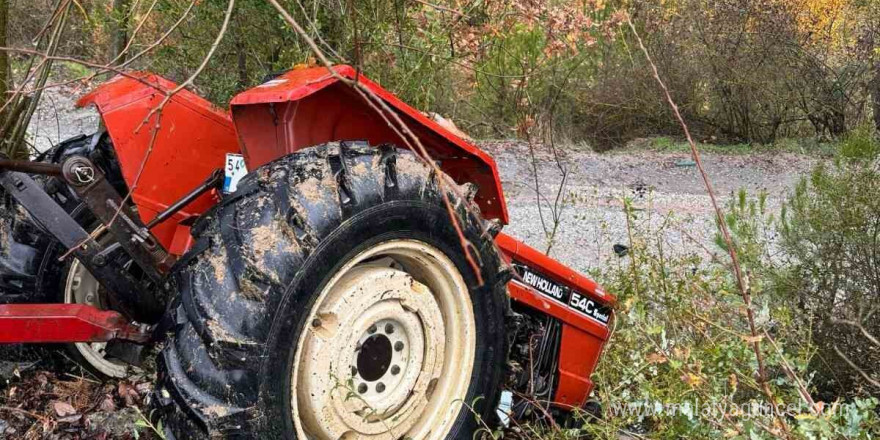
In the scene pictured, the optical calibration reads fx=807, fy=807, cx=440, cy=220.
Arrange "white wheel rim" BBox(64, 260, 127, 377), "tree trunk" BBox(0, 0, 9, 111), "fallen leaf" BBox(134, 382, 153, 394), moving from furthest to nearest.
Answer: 1. "tree trunk" BBox(0, 0, 9, 111)
2. "fallen leaf" BBox(134, 382, 153, 394)
3. "white wheel rim" BBox(64, 260, 127, 377)

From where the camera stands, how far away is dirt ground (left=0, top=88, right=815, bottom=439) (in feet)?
11.0

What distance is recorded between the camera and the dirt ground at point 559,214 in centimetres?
335

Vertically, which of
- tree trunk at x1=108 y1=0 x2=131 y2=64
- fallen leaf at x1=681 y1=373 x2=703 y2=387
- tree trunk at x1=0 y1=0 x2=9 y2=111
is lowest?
fallen leaf at x1=681 y1=373 x2=703 y2=387

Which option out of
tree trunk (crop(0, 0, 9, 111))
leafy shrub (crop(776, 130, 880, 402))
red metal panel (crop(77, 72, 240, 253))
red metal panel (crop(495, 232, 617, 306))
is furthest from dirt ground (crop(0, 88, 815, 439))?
tree trunk (crop(0, 0, 9, 111))

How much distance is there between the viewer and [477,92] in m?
12.9

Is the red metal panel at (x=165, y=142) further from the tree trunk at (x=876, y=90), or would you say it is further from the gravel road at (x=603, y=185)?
the tree trunk at (x=876, y=90)

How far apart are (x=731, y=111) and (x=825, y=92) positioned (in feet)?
4.85

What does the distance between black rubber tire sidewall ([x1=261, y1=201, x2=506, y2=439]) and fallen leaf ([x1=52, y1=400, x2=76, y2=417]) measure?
1516 millimetres

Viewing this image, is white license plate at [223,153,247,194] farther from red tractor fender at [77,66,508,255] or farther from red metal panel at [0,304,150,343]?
red metal panel at [0,304,150,343]

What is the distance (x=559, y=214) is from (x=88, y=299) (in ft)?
11.5

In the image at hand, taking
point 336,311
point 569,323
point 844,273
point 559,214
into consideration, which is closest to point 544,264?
point 569,323

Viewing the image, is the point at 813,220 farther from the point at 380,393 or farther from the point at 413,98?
the point at 413,98

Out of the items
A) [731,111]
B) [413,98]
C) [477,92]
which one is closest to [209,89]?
[413,98]

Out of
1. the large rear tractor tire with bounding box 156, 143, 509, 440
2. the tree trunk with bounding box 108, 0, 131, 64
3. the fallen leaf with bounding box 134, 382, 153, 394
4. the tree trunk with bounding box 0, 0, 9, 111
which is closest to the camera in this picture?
the large rear tractor tire with bounding box 156, 143, 509, 440
